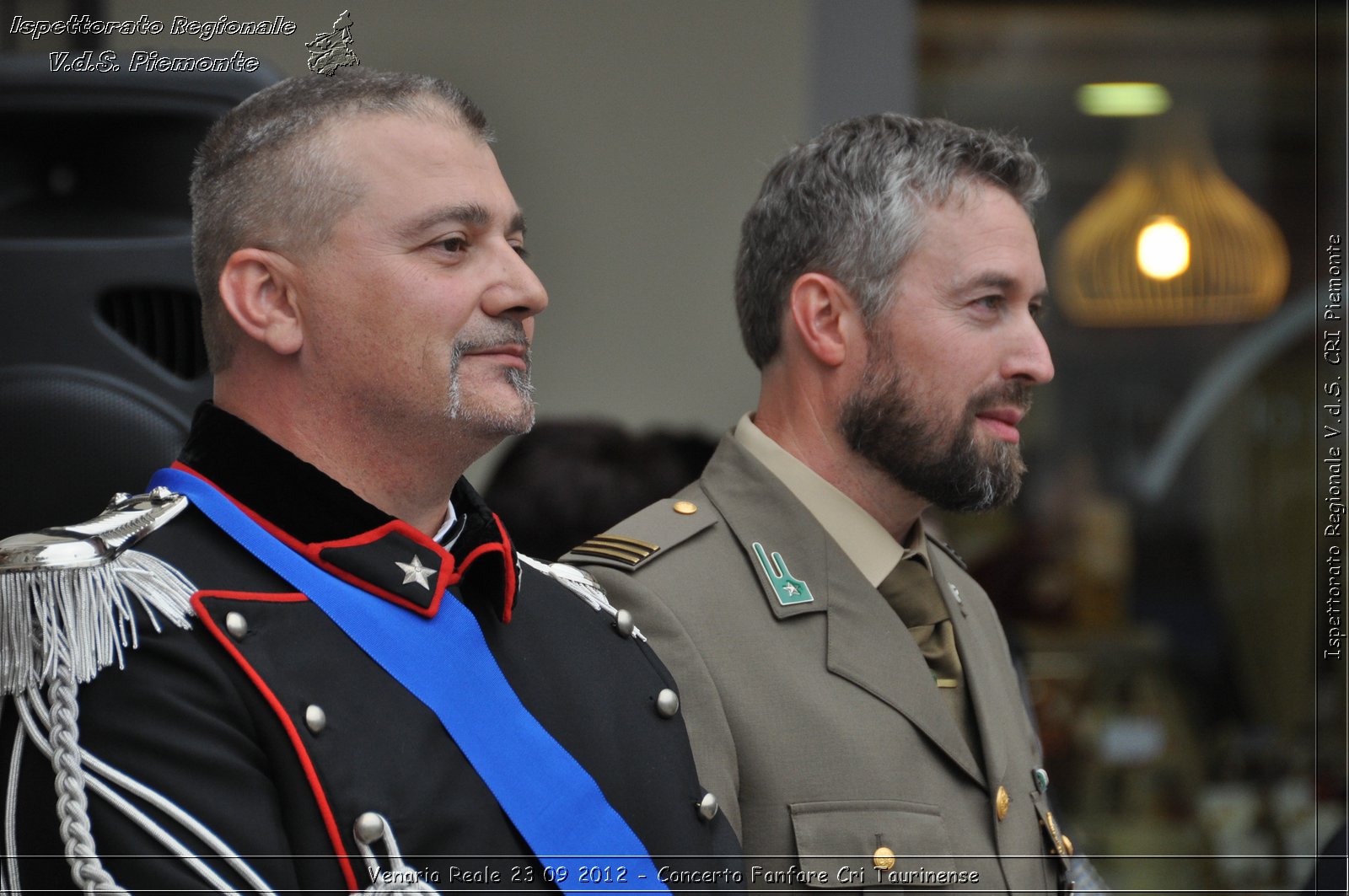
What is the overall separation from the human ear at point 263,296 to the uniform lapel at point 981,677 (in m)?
0.99

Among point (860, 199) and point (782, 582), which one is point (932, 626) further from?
point (860, 199)

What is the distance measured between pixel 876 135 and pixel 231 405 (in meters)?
1.03

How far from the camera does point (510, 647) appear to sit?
5.05 ft

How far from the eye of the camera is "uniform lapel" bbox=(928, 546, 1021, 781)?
188cm

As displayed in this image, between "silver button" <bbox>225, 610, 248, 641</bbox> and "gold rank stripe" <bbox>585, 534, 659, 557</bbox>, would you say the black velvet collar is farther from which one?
"gold rank stripe" <bbox>585, 534, 659, 557</bbox>

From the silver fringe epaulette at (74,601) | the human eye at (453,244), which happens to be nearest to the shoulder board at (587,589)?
the human eye at (453,244)

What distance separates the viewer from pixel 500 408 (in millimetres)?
1514

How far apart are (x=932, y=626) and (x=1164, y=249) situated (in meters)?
3.69

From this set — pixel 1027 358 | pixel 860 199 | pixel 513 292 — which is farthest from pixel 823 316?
pixel 513 292

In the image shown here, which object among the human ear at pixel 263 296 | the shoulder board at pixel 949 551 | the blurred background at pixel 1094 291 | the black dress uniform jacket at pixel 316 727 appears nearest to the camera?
the black dress uniform jacket at pixel 316 727

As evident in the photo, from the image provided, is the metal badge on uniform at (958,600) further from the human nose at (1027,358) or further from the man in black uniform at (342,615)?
the man in black uniform at (342,615)

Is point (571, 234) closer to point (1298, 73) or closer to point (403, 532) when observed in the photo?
point (403, 532)

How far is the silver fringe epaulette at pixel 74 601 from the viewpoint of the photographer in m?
1.26

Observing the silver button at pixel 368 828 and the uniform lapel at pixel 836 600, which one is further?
the uniform lapel at pixel 836 600
